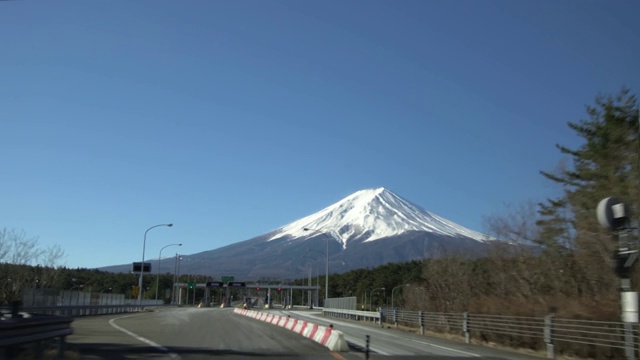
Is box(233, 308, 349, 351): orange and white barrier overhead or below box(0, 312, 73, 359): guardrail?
below

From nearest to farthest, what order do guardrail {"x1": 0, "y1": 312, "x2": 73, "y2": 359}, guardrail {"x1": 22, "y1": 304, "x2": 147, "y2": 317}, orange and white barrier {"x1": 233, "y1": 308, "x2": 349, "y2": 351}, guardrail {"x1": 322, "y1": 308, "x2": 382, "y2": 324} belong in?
guardrail {"x1": 0, "y1": 312, "x2": 73, "y2": 359} < orange and white barrier {"x1": 233, "y1": 308, "x2": 349, "y2": 351} < guardrail {"x1": 22, "y1": 304, "x2": 147, "y2": 317} < guardrail {"x1": 322, "y1": 308, "x2": 382, "y2": 324}

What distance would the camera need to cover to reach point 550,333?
20.5 m

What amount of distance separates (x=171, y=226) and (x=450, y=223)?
14192 cm

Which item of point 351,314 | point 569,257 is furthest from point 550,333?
point 351,314

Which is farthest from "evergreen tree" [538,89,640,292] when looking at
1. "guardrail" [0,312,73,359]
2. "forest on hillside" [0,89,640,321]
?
"guardrail" [0,312,73,359]

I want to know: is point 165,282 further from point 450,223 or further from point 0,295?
point 0,295

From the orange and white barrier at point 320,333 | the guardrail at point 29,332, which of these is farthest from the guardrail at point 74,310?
the guardrail at point 29,332

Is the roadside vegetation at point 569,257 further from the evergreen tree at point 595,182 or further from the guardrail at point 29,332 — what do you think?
the guardrail at point 29,332

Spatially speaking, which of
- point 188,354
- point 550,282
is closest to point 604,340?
point 550,282

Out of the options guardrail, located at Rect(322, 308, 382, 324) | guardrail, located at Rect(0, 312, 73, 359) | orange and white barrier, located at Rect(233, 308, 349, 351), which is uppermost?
guardrail, located at Rect(0, 312, 73, 359)

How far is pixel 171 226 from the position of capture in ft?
233

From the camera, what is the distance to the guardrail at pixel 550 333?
1745 cm

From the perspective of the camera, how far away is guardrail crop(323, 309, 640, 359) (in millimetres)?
17453

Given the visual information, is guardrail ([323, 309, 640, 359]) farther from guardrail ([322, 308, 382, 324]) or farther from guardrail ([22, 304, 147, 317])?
guardrail ([22, 304, 147, 317])
